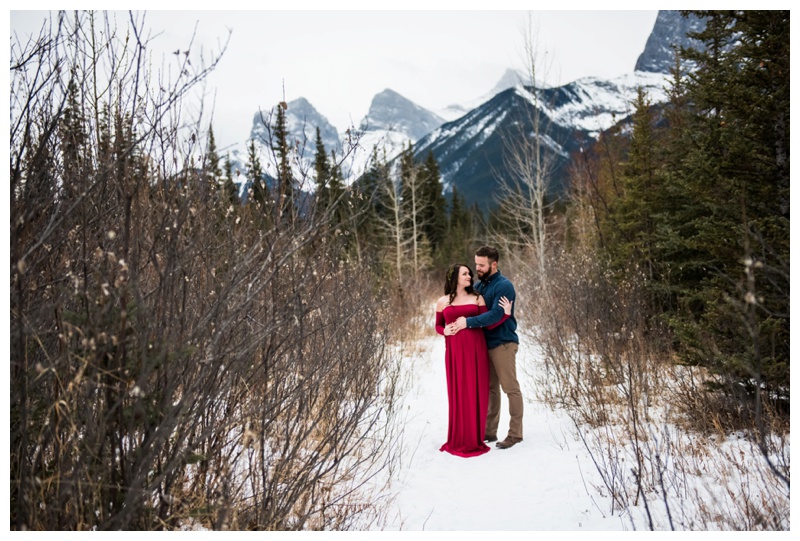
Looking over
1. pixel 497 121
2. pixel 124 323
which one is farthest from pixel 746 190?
pixel 497 121

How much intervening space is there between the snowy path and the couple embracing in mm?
226

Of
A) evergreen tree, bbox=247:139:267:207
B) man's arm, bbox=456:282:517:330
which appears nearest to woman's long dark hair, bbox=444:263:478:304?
Answer: man's arm, bbox=456:282:517:330

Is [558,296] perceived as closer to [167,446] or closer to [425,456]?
[425,456]

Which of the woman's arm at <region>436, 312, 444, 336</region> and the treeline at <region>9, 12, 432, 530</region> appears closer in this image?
the treeline at <region>9, 12, 432, 530</region>

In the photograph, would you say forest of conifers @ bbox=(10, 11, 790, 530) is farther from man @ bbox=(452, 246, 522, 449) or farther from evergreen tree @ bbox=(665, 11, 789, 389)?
man @ bbox=(452, 246, 522, 449)

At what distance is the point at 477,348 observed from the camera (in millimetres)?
4742

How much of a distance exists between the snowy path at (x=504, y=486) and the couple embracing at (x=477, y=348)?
226 mm

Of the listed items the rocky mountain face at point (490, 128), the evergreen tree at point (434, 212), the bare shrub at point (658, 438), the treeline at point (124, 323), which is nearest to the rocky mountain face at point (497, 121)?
the rocky mountain face at point (490, 128)

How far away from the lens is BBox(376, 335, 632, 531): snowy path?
3.33 metres

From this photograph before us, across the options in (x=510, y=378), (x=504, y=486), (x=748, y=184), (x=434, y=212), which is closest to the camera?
(x=504, y=486)

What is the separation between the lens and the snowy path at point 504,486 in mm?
3326

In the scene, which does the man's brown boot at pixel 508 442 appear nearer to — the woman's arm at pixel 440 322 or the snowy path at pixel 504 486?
the snowy path at pixel 504 486

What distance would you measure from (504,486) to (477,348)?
1.24 metres

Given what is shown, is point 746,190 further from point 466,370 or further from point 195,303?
point 195,303
